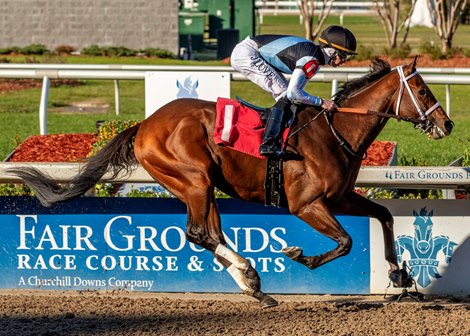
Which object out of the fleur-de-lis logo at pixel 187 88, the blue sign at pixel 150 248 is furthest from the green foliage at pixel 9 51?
the blue sign at pixel 150 248

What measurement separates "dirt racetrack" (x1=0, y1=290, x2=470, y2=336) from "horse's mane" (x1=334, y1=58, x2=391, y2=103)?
1361 mm

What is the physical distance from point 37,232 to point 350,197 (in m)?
2.20

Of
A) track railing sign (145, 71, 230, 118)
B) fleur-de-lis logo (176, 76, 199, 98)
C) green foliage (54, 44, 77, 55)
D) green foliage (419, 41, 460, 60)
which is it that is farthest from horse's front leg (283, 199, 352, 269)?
green foliage (54, 44, 77, 55)

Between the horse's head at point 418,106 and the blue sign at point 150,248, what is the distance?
945 millimetres

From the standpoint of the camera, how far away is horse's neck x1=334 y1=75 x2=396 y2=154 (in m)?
6.70

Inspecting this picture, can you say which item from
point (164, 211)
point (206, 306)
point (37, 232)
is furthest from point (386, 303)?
point (37, 232)

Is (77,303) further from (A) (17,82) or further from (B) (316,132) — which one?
(A) (17,82)

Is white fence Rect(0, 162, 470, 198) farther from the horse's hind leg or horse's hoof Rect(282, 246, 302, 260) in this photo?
horse's hoof Rect(282, 246, 302, 260)

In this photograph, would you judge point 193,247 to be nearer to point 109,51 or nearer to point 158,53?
point 109,51

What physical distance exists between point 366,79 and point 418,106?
0.44 m

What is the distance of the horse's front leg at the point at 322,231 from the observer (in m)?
6.45

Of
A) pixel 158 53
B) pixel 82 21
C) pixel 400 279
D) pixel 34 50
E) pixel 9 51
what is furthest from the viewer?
pixel 82 21

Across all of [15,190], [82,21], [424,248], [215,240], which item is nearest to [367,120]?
[424,248]

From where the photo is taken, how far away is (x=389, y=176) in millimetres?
7008
